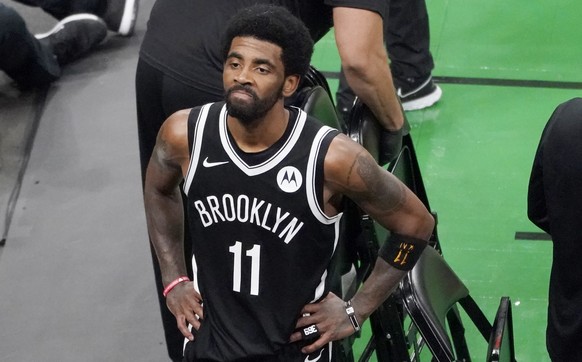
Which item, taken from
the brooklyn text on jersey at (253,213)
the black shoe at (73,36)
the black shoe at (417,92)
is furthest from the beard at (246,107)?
the black shoe at (73,36)

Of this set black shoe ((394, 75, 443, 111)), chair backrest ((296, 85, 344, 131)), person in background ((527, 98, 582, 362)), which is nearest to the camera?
person in background ((527, 98, 582, 362))

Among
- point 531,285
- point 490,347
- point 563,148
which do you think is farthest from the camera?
point 531,285

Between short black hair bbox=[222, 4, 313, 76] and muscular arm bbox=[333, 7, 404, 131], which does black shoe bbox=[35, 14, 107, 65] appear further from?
short black hair bbox=[222, 4, 313, 76]

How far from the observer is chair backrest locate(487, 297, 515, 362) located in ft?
9.66

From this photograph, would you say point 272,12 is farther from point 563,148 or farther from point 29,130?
point 29,130

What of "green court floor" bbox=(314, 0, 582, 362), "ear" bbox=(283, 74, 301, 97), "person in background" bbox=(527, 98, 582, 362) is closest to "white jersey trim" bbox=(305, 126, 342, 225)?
"ear" bbox=(283, 74, 301, 97)

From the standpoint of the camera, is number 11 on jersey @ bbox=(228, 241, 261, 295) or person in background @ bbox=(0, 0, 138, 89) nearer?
number 11 on jersey @ bbox=(228, 241, 261, 295)

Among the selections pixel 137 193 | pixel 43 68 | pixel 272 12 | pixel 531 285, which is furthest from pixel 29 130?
pixel 272 12

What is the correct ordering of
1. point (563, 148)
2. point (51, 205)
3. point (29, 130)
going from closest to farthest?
point (563, 148), point (51, 205), point (29, 130)

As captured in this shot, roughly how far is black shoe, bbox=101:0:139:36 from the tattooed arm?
355cm

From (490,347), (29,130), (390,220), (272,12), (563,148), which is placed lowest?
(29,130)

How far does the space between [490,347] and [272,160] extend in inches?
34.6

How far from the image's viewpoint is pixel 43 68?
555 centimetres

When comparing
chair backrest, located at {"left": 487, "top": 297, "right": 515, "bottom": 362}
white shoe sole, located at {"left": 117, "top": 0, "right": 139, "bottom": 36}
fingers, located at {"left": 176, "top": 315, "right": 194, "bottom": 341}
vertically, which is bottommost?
white shoe sole, located at {"left": 117, "top": 0, "right": 139, "bottom": 36}
